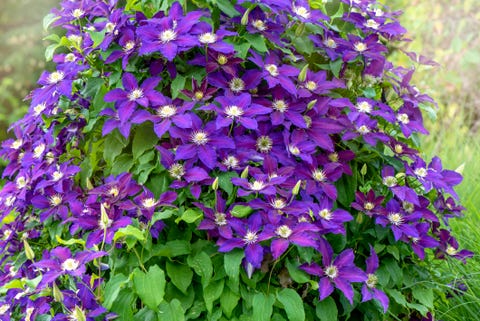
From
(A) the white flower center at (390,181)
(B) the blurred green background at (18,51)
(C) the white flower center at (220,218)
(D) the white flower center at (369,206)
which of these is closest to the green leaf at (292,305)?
(C) the white flower center at (220,218)

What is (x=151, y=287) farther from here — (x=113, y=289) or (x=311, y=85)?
(x=311, y=85)

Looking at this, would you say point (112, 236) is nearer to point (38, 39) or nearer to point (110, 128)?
point (110, 128)

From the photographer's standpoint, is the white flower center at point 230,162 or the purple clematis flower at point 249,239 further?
the white flower center at point 230,162

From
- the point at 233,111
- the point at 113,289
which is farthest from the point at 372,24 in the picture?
the point at 113,289

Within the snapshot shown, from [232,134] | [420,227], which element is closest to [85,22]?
[232,134]

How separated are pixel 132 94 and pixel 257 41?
0.34m

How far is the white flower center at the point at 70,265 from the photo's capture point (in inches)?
58.4

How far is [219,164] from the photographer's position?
1555mm

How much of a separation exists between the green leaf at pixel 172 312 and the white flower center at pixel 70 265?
0.72 feet

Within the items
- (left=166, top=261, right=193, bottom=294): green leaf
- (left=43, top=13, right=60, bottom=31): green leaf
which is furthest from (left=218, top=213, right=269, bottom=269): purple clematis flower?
(left=43, top=13, right=60, bottom=31): green leaf

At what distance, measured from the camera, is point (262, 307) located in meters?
1.47

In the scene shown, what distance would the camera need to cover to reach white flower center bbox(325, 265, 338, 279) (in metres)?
1.53

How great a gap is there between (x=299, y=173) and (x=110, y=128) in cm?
48

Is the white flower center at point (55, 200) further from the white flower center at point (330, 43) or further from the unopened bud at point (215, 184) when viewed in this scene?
the white flower center at point (330, 43)
